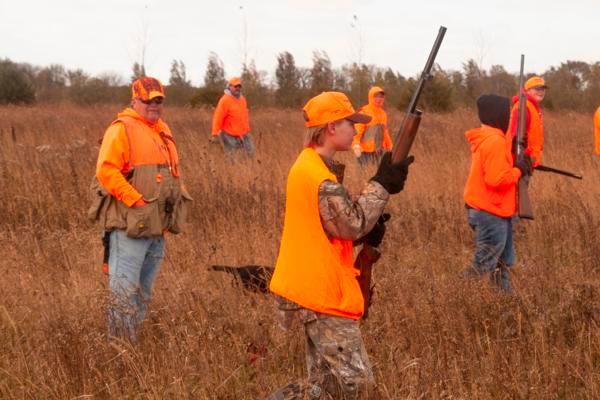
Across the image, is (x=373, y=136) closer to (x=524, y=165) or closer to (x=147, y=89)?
(x=524, y=165)

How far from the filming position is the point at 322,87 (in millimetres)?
28203

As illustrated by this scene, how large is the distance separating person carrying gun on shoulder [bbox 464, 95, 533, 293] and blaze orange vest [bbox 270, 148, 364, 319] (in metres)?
2.89

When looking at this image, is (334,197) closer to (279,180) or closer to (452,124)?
(279,180)

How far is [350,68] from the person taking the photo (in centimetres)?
2769

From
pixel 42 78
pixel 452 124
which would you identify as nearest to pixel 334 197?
pixel 452 124

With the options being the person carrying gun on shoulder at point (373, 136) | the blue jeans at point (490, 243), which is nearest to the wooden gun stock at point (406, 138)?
the blue jeans at point (490, 243)

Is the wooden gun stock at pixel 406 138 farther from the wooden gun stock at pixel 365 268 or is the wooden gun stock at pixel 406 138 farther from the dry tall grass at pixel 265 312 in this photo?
the dry tall grass at pixel 265 312

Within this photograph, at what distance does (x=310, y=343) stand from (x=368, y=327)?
1433 mm

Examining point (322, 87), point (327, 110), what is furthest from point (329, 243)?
point (322, 87)

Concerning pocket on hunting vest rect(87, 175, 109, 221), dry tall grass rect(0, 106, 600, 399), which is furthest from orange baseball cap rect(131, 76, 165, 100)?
dry tall grass rect(0, 106, 600, 399)

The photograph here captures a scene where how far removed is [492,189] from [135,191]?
2.76 m

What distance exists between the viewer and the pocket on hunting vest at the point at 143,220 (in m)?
5.23

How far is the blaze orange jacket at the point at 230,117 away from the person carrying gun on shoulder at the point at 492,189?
6591 mm

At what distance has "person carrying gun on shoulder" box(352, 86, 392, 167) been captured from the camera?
1123 centimetres
